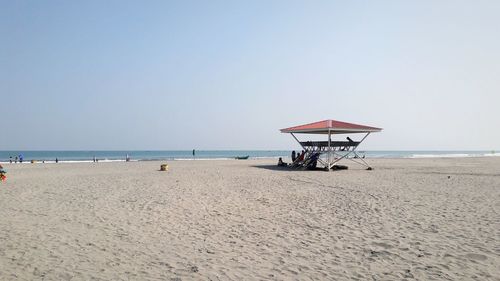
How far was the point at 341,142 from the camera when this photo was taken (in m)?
17.7

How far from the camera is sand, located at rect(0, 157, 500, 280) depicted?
12.5 ft

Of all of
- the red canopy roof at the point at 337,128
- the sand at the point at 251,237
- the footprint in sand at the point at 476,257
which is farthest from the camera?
the red canopy roof at the point at 337,128

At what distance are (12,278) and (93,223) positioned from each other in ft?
8.66

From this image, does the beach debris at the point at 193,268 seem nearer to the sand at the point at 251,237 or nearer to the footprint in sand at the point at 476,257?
the sand at the point at 251,237

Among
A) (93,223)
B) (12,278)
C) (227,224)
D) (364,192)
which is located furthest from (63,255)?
(364,192)

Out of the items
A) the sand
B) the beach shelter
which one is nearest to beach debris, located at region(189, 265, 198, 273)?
the sand

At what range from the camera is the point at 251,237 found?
5242mm

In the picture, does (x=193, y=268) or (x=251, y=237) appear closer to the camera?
(x=193, y=268)

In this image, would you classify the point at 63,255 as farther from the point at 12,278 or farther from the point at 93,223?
the point at 93,223

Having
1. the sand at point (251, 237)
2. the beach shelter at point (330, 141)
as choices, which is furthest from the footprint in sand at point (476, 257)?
the beach shelter at point (330, 141)

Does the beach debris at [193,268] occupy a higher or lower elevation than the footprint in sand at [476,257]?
lower

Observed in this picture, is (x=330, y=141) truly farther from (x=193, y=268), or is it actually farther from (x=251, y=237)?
(x=193, y=268)

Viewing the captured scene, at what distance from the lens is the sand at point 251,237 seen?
12.5 feet

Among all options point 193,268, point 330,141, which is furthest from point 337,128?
point 193,268
